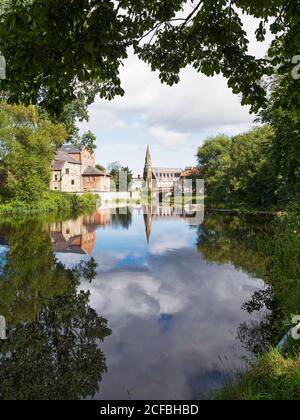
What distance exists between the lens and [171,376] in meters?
6.71

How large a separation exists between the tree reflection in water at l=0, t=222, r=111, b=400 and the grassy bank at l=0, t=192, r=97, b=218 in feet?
89.7

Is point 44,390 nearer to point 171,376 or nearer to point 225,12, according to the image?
point 171,376

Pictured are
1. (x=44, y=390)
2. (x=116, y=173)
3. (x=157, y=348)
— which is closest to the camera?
(x=44, y=390)

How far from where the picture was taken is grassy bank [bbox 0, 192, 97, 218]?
4025 centimetres

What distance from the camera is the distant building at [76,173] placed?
67.6 meters

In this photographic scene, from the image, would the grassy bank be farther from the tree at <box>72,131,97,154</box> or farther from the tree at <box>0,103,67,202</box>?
the tree at <box>72,131,97,154</box>

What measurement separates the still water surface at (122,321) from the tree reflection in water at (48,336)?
25 millimetres

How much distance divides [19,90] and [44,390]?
16.2 feet

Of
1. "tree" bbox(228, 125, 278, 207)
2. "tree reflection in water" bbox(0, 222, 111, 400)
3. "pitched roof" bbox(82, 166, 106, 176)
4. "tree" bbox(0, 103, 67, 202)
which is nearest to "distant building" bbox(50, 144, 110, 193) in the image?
"pitched roof" bbox(82, 166, 106, 176)

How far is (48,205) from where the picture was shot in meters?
45.1

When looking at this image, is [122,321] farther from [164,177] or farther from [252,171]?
[164,177]

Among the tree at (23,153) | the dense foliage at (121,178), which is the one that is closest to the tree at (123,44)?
the tree at (23,153)

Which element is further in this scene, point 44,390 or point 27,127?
point 27,127

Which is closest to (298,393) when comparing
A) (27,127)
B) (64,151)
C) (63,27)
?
(63,27)
